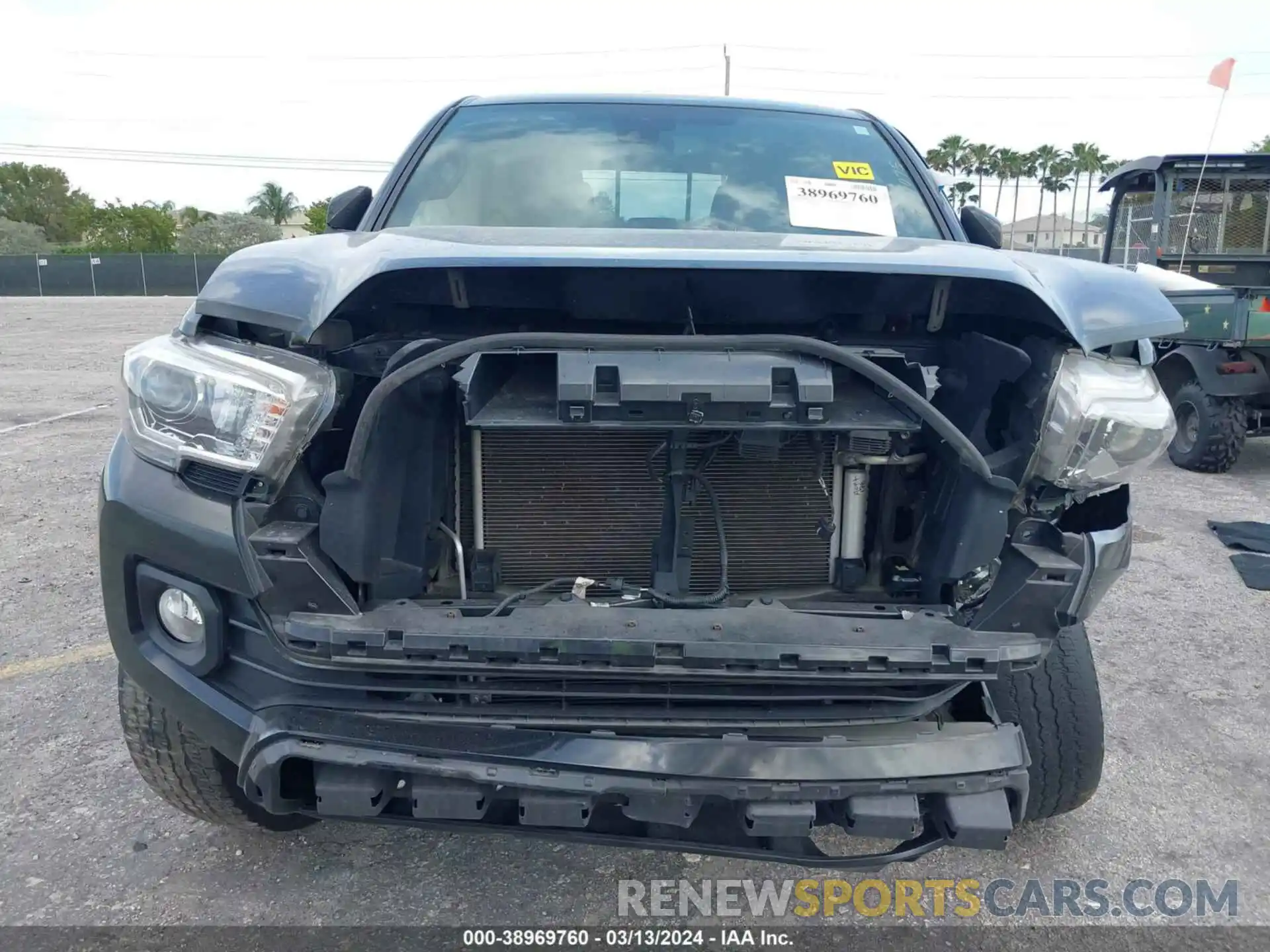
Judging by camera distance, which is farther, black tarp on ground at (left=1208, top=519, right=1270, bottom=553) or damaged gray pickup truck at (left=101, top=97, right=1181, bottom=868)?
black tarp on ground at (left=1208, top=519, right=1270, bottom=553)

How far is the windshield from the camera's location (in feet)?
9.52

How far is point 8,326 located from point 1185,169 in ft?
72.0

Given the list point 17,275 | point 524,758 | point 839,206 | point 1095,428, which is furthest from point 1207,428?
point 17,275

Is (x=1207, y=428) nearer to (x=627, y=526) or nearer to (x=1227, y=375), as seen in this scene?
(x=1227, y=375)

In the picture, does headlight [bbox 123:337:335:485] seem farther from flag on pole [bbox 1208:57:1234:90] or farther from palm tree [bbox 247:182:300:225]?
palm tree [bbox 247:182:300:225]

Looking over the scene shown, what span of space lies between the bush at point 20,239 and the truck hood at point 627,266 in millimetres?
58767

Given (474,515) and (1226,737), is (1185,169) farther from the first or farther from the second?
(474,515)

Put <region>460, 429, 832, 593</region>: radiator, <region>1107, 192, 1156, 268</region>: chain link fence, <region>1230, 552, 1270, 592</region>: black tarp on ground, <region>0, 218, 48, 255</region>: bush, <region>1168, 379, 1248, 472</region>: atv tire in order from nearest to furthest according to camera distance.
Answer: <region>460, 429, 832, 593</region>: radiator → <region>1230, 552, 1270, 592</region>: black tarp on ground → <region>1168, 379, 1248, 472</region>: atv tire → <region>1107, 192, 1156, 268</region>: chain link fence → <region>0, 218, 48, 255</region>: bush

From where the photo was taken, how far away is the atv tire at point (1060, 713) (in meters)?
2.21

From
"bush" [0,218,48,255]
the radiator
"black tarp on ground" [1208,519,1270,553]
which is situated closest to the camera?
the radiator

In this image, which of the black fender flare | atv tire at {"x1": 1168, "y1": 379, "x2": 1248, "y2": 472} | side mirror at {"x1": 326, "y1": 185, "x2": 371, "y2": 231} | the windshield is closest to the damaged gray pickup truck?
the windshield

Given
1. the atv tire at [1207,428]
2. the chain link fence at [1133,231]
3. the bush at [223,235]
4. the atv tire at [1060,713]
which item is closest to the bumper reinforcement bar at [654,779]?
the atv tire at [1060,713]

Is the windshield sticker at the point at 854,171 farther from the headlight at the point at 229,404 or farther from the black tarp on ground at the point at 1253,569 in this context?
the black tarp on ground at the point at 1253,569

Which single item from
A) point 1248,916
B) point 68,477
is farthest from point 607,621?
point 68,477
